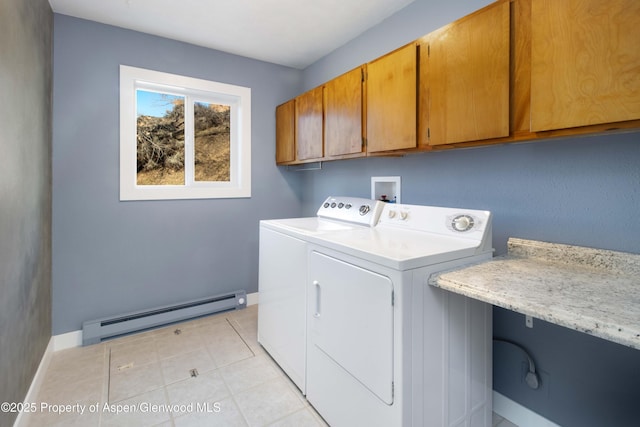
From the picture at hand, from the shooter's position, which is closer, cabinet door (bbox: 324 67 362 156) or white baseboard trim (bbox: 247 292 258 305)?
cabinet door (bbox: 324 67 362 156)

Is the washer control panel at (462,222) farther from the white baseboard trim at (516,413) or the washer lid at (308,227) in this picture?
the white baseboard trim at (516,413)

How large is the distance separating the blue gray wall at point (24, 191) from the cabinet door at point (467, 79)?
190 cm

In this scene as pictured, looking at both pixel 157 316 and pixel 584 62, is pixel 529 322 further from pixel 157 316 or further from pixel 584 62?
pixel 157 316

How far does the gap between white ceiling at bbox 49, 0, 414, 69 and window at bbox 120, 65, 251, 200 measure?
1.17 feet

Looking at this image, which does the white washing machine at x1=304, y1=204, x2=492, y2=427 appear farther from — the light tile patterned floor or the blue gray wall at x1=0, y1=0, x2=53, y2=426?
the blue gray wall at x1=0, y1=0, x2=53, y2=426

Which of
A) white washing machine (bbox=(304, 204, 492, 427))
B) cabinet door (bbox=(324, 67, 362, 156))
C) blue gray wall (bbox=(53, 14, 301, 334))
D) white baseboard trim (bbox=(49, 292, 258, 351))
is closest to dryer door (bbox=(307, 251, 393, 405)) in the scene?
white washing machine (bbox=(304, 204, 492, 427))

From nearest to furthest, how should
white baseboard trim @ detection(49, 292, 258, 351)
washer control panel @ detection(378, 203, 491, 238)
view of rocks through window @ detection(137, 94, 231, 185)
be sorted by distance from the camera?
washer control panel @ detection(378, 203, 491, 238) → white baseboard trim @ detection(49, 292, 258, 351) → view of rocks through window @ detection(137, 94, 231, 185)

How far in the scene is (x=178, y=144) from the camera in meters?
2.86

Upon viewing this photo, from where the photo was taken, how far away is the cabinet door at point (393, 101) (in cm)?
167

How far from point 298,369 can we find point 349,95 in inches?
70.5

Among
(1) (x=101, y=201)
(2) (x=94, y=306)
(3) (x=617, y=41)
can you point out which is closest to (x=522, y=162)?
(3) (x=617, y=41)

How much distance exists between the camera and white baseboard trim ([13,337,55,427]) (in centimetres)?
149

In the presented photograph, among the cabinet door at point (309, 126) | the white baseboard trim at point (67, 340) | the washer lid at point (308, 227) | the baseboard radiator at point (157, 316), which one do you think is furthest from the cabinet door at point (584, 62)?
the white baseboard trim at point (67, 340)

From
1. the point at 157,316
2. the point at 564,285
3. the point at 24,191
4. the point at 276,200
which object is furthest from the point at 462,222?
the point at 157,316
